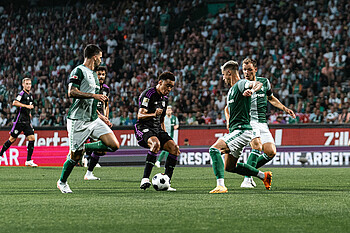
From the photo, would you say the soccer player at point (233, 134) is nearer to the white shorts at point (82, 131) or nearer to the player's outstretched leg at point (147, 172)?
the player's outstretched leg at point (147, 172)

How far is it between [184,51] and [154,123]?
1812 centimetres

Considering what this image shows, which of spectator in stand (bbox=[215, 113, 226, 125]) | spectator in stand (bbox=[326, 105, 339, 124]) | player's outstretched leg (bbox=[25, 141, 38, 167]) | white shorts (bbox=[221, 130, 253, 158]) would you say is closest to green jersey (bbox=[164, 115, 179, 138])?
spectator in stand (bbox=[215, 113, 226, 125])

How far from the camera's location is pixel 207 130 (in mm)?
19547

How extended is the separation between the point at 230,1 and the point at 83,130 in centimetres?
2291

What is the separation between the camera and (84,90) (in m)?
8.83

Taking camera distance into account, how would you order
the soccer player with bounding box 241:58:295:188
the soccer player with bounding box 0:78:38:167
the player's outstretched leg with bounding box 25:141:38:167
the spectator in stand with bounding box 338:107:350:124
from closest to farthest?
the soccer player with bounding box 241:58:295:188, the soccer player with bounding box 0:78:38:167, the player's outstretched leg with bounding box 25:141:38:167, the spectator in stand with bounding box 338:107:350:124

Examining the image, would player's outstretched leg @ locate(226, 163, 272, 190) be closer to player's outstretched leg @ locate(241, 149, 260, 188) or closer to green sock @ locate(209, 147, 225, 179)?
green sock @ locate(209, 147, 225, 179)

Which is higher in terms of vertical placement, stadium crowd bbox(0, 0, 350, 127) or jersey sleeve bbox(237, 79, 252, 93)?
stadium crowd bbox(0, 0, 350, 127)

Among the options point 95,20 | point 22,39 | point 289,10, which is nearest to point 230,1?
point 289,10

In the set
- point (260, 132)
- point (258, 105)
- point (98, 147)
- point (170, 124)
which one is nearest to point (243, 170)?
point (260, 132)

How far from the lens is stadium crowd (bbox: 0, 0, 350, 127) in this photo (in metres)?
22.1

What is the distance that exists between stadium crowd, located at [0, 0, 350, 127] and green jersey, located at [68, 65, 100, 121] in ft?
39.7

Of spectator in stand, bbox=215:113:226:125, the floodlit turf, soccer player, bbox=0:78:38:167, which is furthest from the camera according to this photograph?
spectator in stand, bbox=215:113:226:125

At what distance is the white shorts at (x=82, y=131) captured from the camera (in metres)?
8.83
